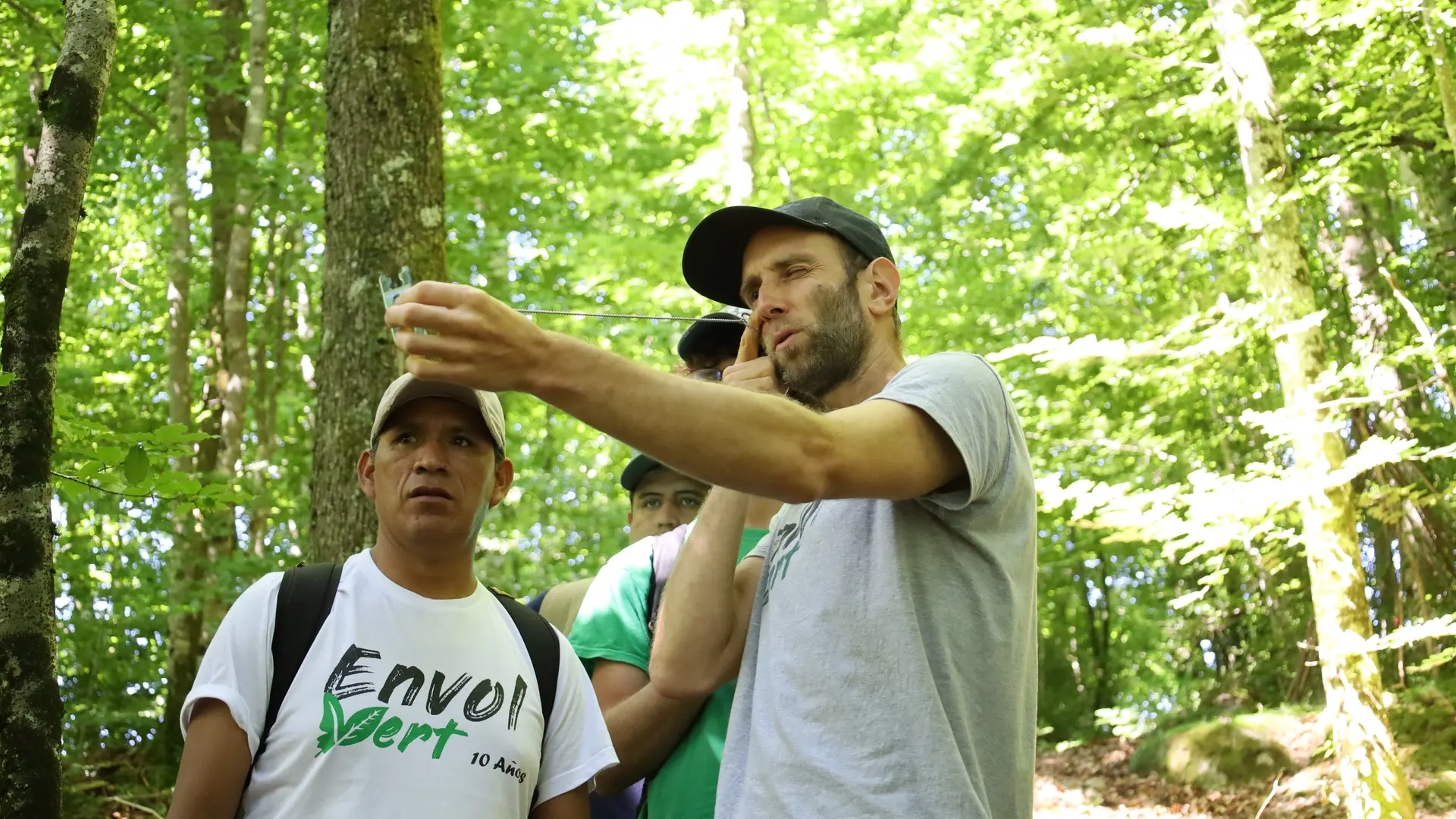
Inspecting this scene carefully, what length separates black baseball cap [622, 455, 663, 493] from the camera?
12.0 feet

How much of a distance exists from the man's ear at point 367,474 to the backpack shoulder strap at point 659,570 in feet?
2.19

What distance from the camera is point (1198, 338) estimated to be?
26.1ft

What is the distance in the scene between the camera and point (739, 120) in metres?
10.5

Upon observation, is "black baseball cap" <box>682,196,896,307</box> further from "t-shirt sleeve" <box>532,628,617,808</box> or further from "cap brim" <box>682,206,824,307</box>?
"t-shirt sleeve" <box>532,628,617,808</box>

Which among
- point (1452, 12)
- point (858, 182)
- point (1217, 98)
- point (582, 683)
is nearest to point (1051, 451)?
point (858, 182)

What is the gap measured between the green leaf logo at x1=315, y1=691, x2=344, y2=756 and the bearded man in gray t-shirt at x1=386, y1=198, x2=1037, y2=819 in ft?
1.97

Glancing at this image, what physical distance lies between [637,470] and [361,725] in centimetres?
164

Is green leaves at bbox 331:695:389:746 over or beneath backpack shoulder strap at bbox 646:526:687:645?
beneath

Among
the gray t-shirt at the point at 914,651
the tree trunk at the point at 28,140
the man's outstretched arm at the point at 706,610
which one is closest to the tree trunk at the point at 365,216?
the man's outstretched arm at the point at 706,610

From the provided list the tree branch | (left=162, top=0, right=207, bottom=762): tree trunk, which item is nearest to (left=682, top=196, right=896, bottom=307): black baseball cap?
the tree branch

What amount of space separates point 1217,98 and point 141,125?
30.0ft

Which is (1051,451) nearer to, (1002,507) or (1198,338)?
(1198,338)

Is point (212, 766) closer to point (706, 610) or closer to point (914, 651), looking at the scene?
point (706, 610)

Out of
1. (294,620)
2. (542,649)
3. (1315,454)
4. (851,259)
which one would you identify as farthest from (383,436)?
(1315,454)
